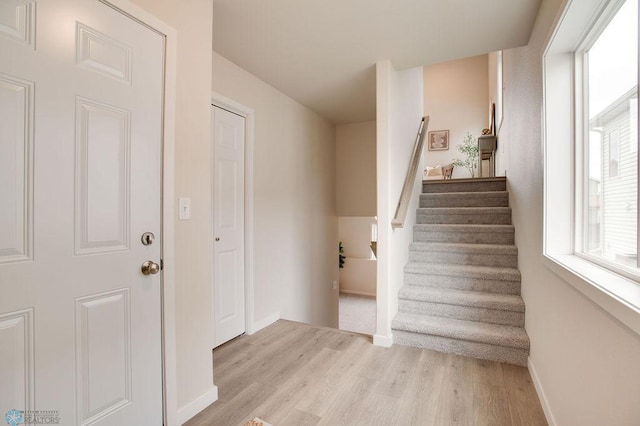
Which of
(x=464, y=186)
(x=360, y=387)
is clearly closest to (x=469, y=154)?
(x=464, y=186)

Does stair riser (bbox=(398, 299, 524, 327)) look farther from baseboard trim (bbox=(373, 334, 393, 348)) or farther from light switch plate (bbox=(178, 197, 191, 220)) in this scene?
light switch plate (bbox=(178, 197, 191, 220))

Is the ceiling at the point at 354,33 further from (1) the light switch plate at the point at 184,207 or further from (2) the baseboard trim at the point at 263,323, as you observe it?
(2) the baseboard trim at the point at 263,323

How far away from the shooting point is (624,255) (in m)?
1.16

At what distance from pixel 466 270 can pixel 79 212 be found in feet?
9.63

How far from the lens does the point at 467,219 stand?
12.0 feet

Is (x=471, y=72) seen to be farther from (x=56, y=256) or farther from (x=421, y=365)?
(x=56, y=256)

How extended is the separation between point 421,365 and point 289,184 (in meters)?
2.19

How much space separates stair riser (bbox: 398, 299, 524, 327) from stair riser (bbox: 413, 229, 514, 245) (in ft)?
3.02

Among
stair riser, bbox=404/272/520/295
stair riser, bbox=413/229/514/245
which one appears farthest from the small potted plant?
stair riser, bbox=404/272/520/295

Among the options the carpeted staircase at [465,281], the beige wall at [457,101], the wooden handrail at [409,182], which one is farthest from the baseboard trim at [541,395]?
the beige wall at [457,101]

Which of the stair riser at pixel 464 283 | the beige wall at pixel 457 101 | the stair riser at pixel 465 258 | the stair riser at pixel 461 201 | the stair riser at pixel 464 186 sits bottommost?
the stair riser at pixel 464 283

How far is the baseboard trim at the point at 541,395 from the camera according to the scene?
1.62 meters

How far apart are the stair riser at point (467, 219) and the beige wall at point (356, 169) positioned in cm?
74

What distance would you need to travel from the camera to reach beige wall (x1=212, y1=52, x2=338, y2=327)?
3.02 meters
